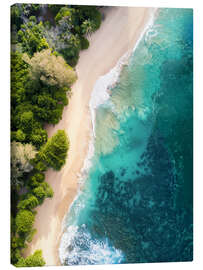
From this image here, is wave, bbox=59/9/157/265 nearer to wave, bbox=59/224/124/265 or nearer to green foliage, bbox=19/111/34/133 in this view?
wave, bbox=59/224/124/265

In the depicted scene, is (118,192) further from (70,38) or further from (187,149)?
(70,38)

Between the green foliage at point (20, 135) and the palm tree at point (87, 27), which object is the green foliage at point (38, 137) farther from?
the palm tree at point (87, 27)

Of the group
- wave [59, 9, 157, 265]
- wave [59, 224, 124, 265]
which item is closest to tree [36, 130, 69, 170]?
wave [59, 9, 157, 265]

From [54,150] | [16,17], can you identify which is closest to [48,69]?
[16,17]

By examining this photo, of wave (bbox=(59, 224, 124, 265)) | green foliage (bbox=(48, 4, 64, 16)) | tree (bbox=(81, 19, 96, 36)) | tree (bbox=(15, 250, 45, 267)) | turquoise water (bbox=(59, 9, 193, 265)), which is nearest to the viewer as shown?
tree (bbox=(15, 250, 45, 267))
